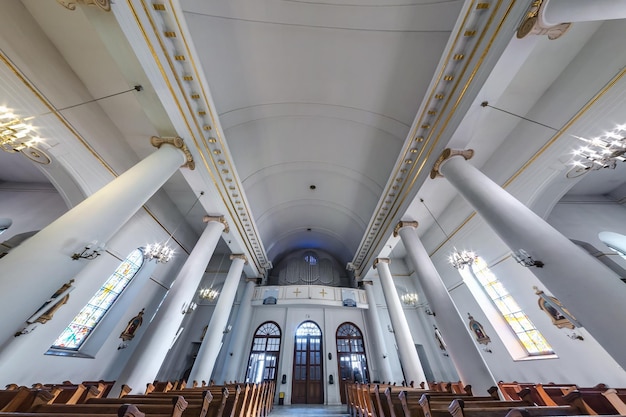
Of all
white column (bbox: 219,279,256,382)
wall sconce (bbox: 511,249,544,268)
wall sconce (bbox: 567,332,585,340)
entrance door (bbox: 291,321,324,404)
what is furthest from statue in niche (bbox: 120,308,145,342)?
wall sconce (bbox: 567,332,585,340)

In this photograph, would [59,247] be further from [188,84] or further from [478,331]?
[478,331]

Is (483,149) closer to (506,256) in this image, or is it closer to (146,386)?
(506,256)

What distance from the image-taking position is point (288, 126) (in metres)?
5.97

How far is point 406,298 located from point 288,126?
769 cm

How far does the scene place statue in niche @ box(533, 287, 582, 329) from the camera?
13.9 ft

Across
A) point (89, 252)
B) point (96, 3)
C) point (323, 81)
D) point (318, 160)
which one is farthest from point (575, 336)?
point (96, 3)

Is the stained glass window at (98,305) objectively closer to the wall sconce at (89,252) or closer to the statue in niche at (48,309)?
the statue in niche at (48,309)

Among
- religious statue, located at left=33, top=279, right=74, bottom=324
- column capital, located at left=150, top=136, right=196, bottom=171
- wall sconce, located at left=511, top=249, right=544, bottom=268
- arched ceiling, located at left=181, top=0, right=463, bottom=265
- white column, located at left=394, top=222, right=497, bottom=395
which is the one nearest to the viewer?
wall sconce, located at left=511, top=249, right=544, bottom=268

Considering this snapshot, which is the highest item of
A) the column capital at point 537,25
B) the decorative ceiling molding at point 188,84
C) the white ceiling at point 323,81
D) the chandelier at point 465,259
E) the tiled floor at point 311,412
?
the white ceiling at point 323,81

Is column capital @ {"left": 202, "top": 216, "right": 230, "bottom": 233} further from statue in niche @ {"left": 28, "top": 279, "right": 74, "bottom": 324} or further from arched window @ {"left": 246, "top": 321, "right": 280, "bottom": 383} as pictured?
arched window @ {"left": 246, "top": 321, "right": 280, "bottom": 383}

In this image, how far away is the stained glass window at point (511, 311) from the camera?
198 inches

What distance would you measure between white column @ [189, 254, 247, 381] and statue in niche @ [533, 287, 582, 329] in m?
8.11

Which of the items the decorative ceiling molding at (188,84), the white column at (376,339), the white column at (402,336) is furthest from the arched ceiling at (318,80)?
the white column at (376,339)

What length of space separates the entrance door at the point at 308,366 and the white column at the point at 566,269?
8243 millimetres
